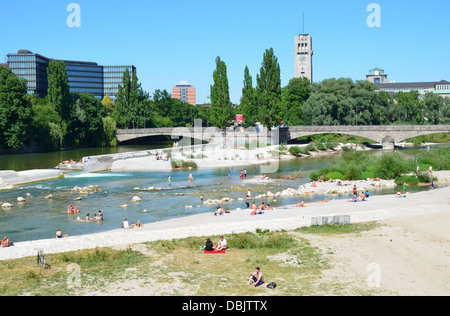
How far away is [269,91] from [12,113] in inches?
2102

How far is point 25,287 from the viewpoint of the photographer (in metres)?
21.2

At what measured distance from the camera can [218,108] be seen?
356ft

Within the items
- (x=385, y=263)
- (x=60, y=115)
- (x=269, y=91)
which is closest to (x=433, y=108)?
(x=269, y=91)

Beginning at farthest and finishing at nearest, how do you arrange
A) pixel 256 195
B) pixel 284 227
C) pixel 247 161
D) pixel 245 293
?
pixel 247 161
pixel 256 195
pixel 284 227
pixel 245 293

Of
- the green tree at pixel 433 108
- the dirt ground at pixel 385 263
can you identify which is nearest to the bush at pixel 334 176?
the dirt ground at pixel 385 263

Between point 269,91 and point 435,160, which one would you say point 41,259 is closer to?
point 435,160

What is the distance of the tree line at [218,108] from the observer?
94.4 m

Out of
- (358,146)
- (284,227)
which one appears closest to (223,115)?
(358,146)

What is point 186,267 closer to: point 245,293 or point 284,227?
point 245,293

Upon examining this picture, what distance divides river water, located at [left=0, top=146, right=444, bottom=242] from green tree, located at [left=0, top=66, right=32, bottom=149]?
62.0 feet

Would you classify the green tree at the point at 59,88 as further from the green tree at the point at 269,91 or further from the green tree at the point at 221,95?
the green tree at the point at 269,91

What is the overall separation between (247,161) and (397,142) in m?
41.5

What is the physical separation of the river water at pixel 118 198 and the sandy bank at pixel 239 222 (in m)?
3.90
